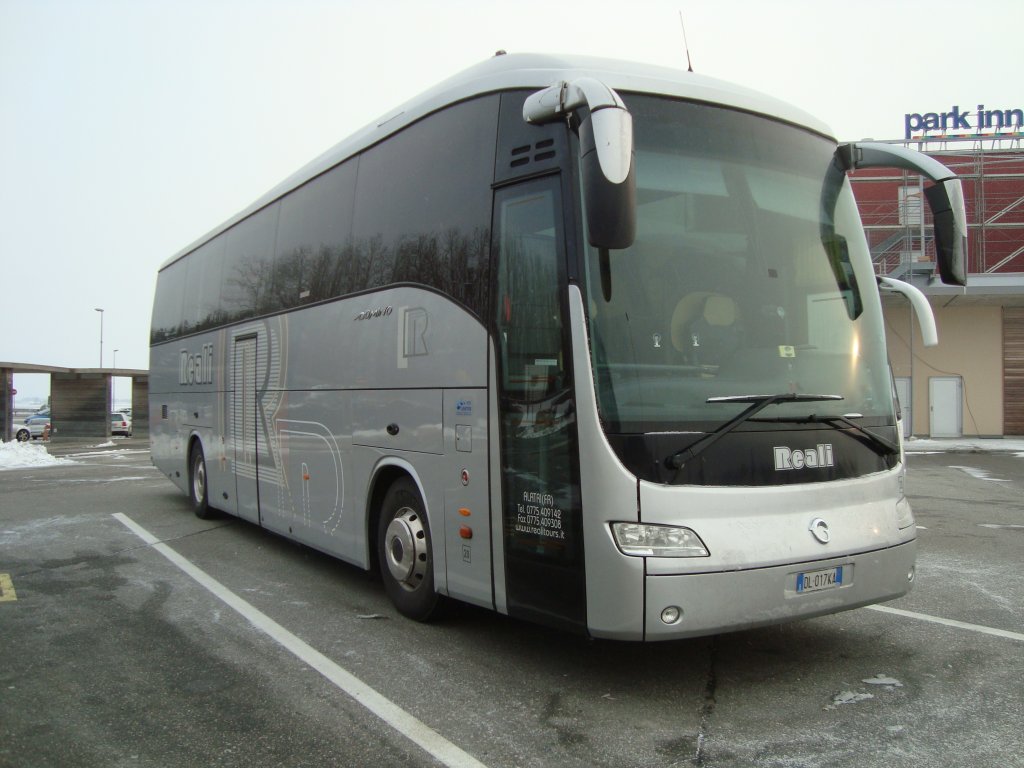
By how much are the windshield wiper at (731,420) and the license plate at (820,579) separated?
0.81 meters

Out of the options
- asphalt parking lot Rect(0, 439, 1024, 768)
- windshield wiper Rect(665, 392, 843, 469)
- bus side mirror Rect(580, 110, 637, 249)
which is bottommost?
asphalt parking lot Rect(0, 439, 1024, 768)

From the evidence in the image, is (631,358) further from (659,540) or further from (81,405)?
(81,405)

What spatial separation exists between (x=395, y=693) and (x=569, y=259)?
2.43 metres

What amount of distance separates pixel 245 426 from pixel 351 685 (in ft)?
16.5

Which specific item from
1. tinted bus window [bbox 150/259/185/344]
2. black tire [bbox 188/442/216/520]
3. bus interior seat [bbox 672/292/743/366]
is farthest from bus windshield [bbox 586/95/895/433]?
tinted bus window [bbox 150/259/185/344]

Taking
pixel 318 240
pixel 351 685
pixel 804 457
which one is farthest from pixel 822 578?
pixel 318 240

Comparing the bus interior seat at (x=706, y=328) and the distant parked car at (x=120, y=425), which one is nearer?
the bus interior seat at (x=706, y=328)

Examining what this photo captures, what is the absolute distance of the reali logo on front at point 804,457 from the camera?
448cm

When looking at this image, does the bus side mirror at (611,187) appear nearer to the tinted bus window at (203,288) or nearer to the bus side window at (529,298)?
the bus side window at (529,298)

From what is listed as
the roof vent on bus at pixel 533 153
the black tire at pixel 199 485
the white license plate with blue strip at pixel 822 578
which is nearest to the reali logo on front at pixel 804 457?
the white license plate with blue strip at pixel 822 578

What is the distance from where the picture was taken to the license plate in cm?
436

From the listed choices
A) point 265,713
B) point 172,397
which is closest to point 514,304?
point 265,713

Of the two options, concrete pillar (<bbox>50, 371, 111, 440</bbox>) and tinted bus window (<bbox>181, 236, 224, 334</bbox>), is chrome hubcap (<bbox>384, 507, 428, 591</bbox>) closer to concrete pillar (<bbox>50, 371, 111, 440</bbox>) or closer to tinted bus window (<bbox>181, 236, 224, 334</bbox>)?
tinted bus window (<bbox>181, 236, 224, 334</bbox>)

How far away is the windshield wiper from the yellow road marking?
18.2ft
